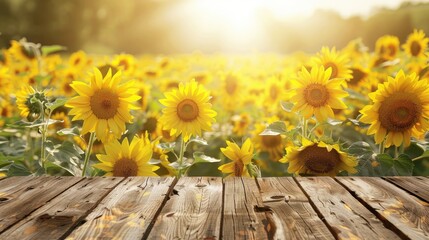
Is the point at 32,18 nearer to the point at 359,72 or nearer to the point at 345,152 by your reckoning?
the point at 359,72

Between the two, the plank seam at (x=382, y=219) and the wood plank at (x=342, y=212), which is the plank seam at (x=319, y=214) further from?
the plank seam at (x=382, y=219)

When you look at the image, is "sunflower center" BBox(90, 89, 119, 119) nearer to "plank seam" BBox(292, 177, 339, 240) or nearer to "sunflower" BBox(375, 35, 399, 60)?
"plank seam" BBox(292, 177, 339, 240)

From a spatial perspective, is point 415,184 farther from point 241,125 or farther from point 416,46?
point 416,46

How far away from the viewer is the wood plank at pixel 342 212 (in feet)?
5.81

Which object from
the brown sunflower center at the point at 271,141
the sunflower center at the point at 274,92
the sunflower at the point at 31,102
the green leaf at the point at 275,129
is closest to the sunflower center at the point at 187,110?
the green leaf at the point at 275,129

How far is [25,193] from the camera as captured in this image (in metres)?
2.25

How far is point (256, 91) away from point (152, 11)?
19.4 metres

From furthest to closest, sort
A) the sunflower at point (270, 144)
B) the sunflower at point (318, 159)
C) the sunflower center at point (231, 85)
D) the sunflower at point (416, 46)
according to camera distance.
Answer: the sunflower center at point (231, 85)
the sunflower at point (416, 46)
the sunflower at point (270, 144)
the sunflower at point (318, 159)

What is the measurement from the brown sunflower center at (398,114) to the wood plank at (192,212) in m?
0.81

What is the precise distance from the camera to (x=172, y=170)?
115 inches

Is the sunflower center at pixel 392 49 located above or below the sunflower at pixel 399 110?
above

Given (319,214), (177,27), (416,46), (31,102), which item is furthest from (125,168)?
(177,27)

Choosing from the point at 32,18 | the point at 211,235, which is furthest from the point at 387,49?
the point at 32,18

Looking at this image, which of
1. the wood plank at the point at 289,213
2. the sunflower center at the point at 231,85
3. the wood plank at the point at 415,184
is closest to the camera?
the wood plank at the point at 289,213
